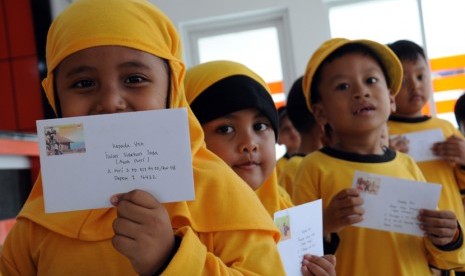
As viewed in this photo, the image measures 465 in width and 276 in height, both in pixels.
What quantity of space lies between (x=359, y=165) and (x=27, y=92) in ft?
13.6

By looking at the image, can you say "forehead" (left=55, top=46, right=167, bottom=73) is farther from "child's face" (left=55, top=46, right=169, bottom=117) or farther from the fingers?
the fingers

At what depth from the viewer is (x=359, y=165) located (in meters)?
1.65

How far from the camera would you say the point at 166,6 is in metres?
5.53

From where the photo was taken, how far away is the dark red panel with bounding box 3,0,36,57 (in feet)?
16.1

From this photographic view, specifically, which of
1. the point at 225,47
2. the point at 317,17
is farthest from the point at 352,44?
the point at 225,47

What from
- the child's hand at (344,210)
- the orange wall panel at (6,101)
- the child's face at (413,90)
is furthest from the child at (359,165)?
the orange wall panel at (6,101)

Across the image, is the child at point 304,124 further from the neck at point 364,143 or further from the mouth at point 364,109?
the mouth at point 364,109

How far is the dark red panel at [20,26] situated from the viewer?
4.91m

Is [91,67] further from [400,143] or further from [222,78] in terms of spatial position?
[400,143]

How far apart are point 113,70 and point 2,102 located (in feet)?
14.8

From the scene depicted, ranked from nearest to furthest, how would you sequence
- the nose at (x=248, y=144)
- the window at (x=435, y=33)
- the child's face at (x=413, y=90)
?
the nose at (x=248, y=144) < the child's face at (x=413, y=90) < the window at (x=435, y=33)

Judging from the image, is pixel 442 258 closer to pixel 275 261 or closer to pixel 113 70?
pixel 275 261

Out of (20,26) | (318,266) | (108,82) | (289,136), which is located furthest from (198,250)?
(20,26)

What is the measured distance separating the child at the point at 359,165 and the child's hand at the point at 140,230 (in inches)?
33.6
